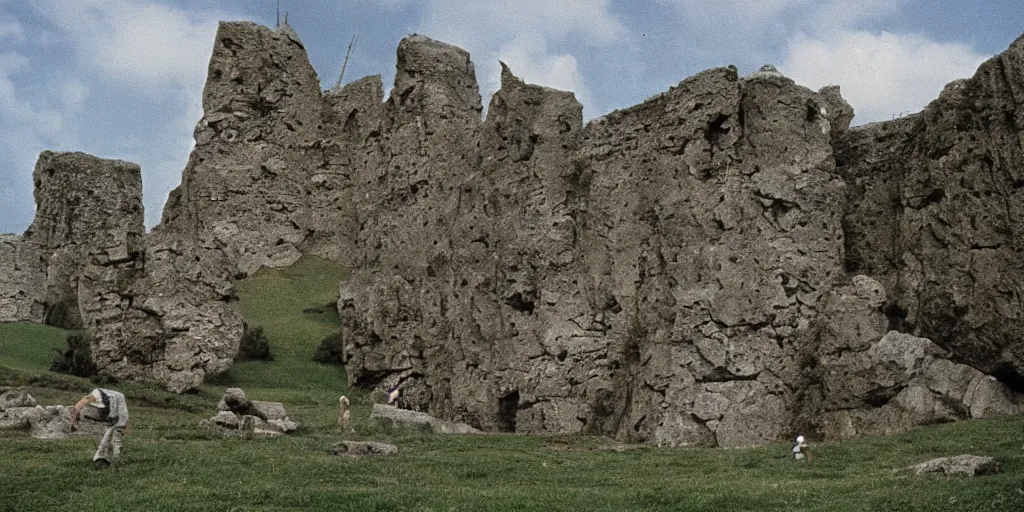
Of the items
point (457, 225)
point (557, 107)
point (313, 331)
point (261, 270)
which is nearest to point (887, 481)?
point (557, 107)

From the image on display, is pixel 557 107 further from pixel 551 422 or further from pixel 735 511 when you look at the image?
pixel 735 511

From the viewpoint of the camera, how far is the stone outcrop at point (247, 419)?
109 ft

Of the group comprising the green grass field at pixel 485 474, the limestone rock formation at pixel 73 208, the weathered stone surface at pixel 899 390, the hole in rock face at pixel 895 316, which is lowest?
the green grass field at pixel 485 474

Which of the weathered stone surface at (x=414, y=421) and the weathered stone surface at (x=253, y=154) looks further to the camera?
the weathered stone surface at (x=253, y=154)

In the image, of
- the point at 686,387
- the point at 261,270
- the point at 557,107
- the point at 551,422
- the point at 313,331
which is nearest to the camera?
the point at 686,387

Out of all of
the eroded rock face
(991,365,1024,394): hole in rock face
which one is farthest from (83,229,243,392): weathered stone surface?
(991,365,1024,394): hole in rock face

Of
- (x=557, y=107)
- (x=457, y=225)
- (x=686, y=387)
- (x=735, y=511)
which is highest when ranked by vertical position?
(x=557, y=107)

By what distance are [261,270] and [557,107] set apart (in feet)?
94.5

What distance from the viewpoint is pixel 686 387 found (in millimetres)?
36188

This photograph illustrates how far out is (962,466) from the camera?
22609mm

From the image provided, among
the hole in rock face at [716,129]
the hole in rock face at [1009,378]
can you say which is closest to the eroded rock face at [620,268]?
the hole in rock face at [716,129]

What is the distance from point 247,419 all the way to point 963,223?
19733mm

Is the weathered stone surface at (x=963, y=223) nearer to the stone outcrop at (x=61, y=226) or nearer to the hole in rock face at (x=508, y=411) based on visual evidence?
the hole in rock face at (x=508, y=411)

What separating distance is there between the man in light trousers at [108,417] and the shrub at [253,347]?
95.8 ft
